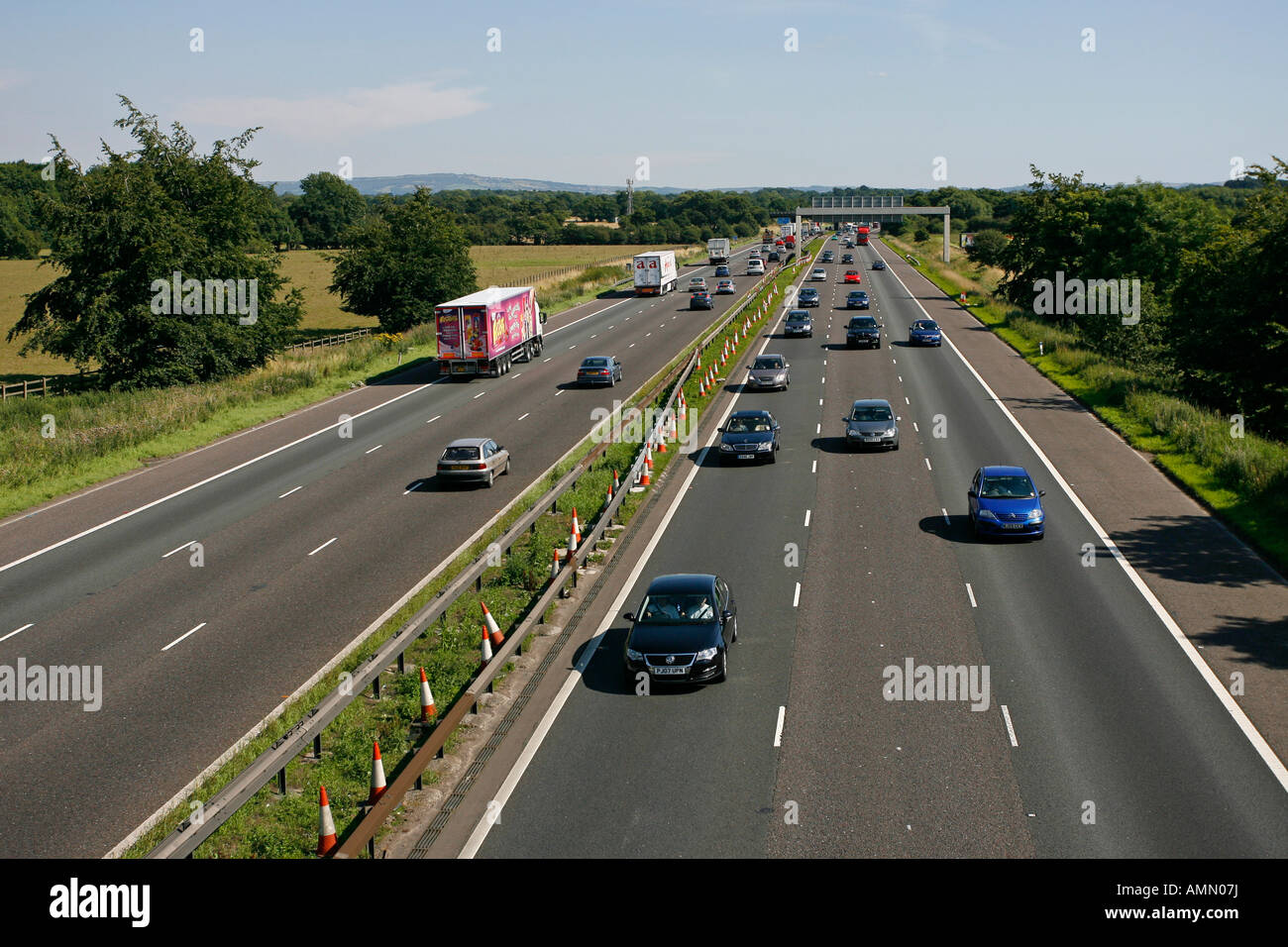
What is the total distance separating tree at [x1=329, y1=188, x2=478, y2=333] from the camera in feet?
245

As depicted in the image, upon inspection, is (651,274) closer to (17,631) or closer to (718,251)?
(718,251)

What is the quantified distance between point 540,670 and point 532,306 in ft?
145

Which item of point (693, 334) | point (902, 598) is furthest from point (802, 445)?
point (693, 334)

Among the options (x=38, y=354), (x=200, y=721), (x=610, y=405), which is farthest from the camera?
(x=38, y=354)

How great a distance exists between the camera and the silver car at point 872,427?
35219mm

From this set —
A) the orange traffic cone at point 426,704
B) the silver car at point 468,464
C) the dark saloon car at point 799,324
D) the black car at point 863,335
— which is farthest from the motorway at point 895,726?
the dark saloon car at point 799,324

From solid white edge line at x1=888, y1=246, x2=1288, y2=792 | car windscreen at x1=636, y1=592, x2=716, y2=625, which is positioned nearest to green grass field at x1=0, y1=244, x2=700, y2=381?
solid white edge line at x1=888, y1=246, x2=1288, y2=792

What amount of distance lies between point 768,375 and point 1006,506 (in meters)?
22.2

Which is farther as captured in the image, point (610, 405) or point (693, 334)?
point (693, 334)

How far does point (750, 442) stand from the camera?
3369cm

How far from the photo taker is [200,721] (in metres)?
16.2

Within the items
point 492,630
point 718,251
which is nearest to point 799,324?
point 492,630

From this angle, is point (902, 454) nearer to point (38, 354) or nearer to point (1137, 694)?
point (1137, 694)

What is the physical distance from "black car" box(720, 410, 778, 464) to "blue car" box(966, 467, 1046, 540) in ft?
26.7
